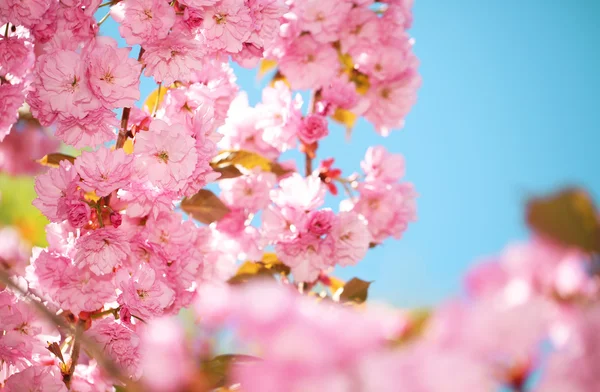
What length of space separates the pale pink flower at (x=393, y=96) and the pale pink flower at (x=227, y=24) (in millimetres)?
400

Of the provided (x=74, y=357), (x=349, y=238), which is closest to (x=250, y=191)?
(x=349, y=238)

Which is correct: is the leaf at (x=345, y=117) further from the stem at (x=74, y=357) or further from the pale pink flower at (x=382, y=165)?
the stem at (x=74, y=357)

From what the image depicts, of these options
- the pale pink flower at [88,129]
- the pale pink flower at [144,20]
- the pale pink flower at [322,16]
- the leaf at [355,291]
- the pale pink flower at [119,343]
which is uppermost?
the pale pink flower at [322,16]

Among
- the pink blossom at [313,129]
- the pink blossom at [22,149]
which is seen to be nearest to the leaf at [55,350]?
Result: the pink blossom at [313,129]

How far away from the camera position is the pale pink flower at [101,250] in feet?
2.34

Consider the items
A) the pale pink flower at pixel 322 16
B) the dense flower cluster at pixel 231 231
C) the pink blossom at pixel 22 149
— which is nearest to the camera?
the dense flower cluster at pixel 231 231

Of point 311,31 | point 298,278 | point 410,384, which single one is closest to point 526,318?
point 410,384

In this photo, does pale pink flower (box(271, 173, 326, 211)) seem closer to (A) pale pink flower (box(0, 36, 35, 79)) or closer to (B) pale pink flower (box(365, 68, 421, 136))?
(B) pale pink flower (box(365, 68, 421, 136))

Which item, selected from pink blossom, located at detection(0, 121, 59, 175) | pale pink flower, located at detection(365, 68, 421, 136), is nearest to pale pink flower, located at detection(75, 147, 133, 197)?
pale pink flower, located at detection(365, 68, 421, 136)

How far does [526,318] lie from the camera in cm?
24

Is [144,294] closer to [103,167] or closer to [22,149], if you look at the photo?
[103,167]

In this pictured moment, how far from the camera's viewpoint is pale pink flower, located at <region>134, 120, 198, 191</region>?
0.71m

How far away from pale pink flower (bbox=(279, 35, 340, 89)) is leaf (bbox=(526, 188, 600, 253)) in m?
0.82

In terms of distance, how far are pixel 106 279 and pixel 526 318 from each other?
0.63m
